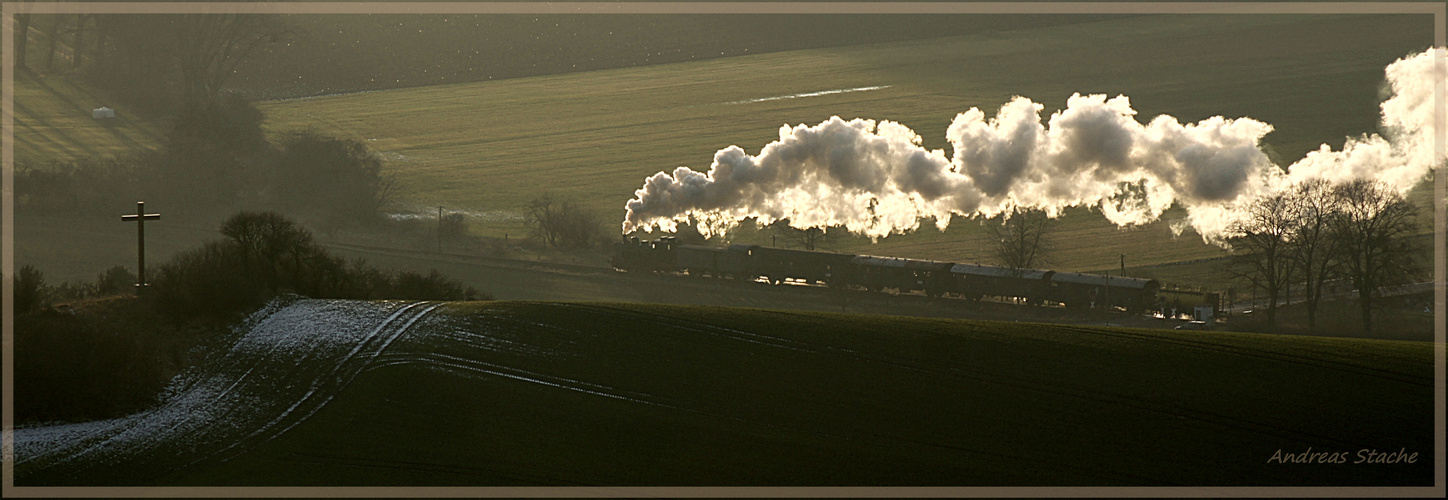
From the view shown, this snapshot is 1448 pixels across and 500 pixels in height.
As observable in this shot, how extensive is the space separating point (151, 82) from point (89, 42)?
16.2 metres

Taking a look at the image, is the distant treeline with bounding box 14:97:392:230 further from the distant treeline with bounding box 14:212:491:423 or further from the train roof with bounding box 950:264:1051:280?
the distant treeline with bounding box 14:212:491:423

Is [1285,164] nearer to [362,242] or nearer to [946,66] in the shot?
[946,66]

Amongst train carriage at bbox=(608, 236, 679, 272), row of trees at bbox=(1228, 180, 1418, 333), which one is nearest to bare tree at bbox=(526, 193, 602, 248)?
train carriage at bbox=(608, 236, 679, 272)

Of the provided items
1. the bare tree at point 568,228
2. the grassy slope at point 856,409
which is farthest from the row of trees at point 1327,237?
the bare tree at point 568,228

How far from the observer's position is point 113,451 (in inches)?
1102

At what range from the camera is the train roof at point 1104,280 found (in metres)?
67.6

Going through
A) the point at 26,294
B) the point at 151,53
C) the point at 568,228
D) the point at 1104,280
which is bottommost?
the point at 26,294

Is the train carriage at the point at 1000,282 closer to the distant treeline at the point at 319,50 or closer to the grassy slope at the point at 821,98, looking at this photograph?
the grassy slope at the point at 821,98

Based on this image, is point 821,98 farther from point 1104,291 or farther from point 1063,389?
point 1063,389

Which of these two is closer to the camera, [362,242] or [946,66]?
[362,242]

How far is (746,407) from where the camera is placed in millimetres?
31688

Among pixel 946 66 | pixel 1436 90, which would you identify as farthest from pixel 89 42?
pixel 1436 90
